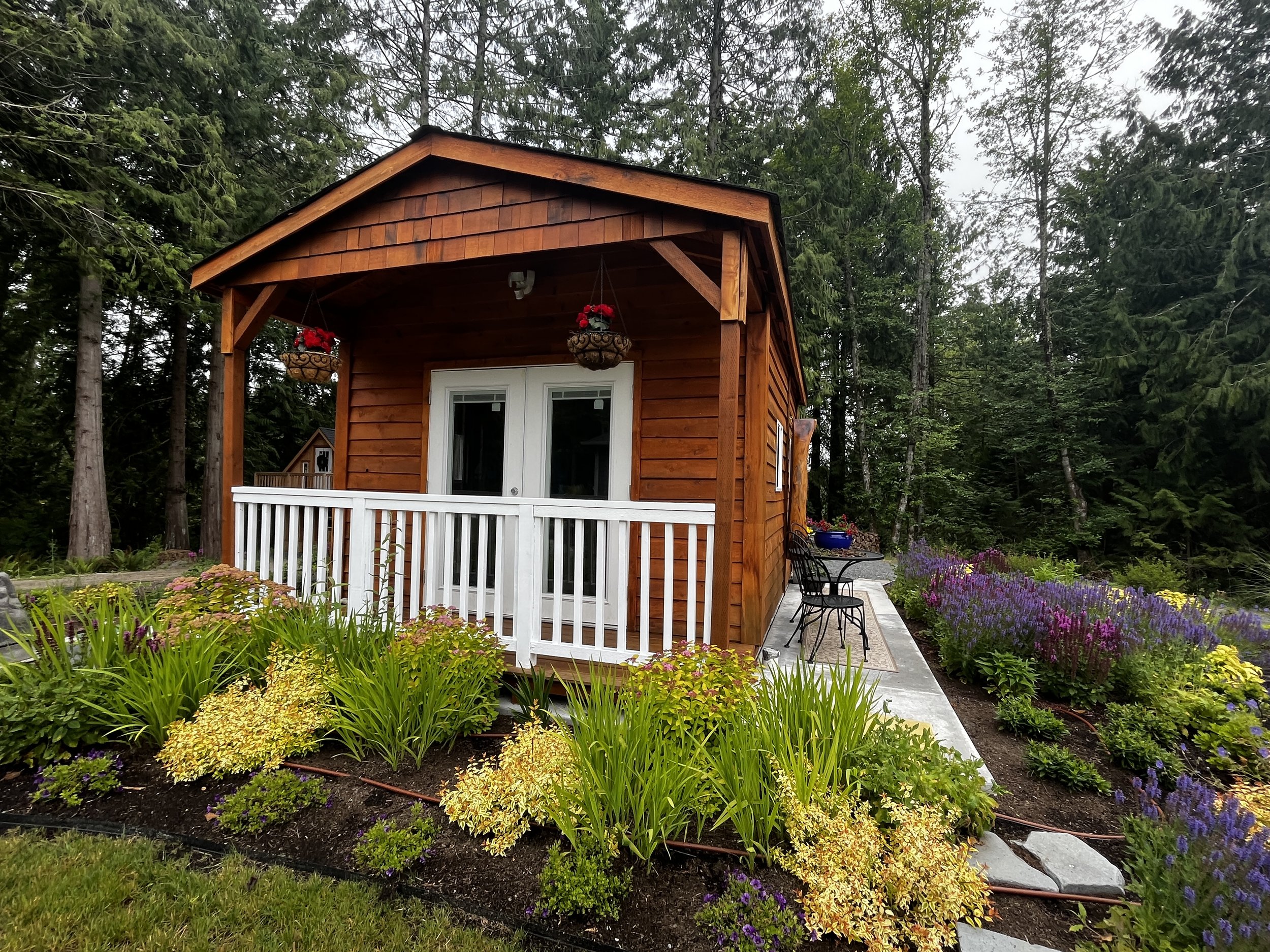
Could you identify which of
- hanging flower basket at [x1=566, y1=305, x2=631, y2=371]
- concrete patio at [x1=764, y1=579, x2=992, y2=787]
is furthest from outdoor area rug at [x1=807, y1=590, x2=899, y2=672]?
hanging flower basket at [x1=566, y1=305, x2=631, y2=371]

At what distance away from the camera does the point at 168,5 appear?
743 centimetres

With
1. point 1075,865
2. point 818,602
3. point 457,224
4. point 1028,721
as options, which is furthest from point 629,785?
point 457,224

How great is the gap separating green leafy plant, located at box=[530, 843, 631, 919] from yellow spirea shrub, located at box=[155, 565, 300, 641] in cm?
241

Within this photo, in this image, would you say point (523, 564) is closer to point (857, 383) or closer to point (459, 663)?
point (459, 663)

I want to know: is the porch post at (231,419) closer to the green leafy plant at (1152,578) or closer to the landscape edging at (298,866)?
the landscape edging at (298,866)

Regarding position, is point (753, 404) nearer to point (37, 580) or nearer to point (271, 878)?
point (271, 878)

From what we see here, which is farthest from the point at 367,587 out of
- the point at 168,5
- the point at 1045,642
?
the point at 168,5

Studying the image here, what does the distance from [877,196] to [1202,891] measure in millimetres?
15332

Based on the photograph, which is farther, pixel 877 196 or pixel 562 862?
pixel 877 196

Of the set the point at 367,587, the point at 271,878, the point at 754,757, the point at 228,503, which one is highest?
the point at 228,503

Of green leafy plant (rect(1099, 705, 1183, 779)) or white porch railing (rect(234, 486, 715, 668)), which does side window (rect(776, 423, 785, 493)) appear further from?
green leafy plant (rect(1099, 705, 1183, 779))

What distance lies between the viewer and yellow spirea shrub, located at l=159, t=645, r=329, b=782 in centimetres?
238

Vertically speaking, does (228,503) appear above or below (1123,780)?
above

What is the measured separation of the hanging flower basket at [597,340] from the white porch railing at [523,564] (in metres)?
1.04
